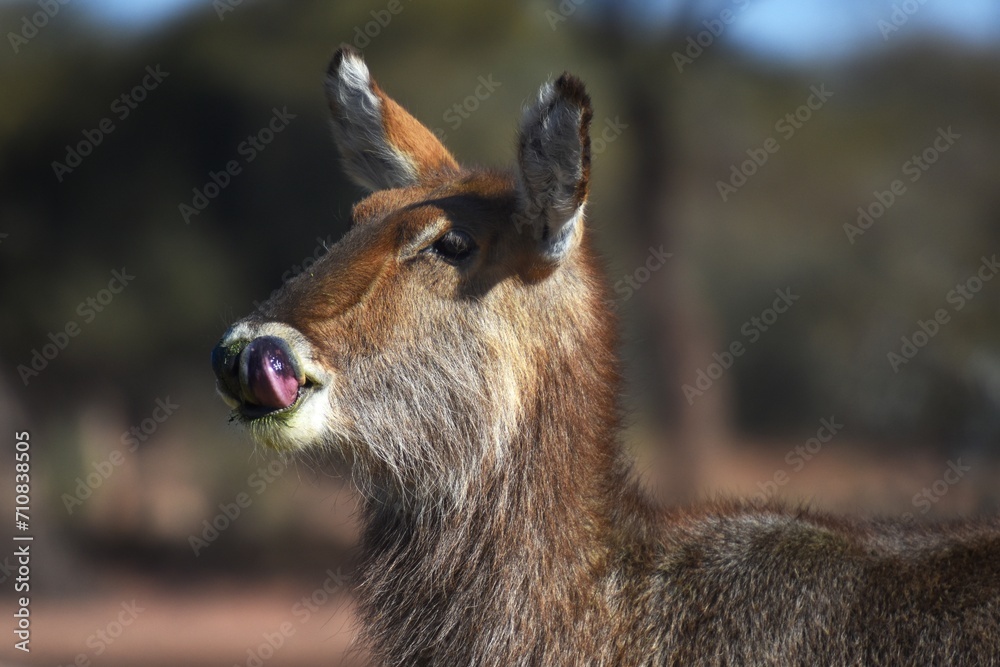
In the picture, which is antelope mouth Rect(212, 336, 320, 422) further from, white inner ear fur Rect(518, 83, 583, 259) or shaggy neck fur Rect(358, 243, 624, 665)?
white inner ear fur Rect(518, 83, 583, 259)

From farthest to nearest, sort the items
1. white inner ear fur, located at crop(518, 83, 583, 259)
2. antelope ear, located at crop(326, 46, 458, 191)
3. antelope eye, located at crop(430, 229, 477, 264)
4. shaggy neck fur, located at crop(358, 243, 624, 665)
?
antelope ear, located at crop(326, 46, 458, 191)
antelope eye, located at crop(430, 229, 477, 264)
shaggy neck fur, located at crop(358, 243, 624, 665)
white inner ear fur, located at crop(518, 83, 583, 259)

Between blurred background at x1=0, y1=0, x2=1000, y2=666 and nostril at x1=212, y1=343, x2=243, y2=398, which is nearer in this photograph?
nostril at x1=212, y1=343, x2=243, y2=398

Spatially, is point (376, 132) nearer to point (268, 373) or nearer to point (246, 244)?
point (268, 373)

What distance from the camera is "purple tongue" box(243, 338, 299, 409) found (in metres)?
4.40

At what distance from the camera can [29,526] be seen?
51.7 ft

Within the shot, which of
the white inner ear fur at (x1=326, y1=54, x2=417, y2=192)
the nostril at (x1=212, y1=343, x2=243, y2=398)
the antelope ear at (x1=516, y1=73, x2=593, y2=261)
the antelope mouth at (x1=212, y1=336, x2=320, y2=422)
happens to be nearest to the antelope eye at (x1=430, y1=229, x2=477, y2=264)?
the antelope ear at (x1=516, y1=73, x2=593, y2=261)

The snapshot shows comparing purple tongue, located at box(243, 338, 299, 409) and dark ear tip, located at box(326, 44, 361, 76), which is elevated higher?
dark ear tip, located at box(326, 44, 361, 76)

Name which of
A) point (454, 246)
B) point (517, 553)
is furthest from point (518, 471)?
point (454, 246)

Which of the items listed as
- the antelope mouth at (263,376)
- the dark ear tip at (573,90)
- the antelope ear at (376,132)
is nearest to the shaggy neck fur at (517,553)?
the antelope mouth at (263,376)

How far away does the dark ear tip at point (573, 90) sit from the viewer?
14.3 ft

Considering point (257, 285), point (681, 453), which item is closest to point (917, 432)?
point (681, 453)

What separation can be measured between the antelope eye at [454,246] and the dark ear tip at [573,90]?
72 cm

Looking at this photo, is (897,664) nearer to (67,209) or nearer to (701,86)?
(67,209)

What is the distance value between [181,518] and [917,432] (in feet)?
39.1
